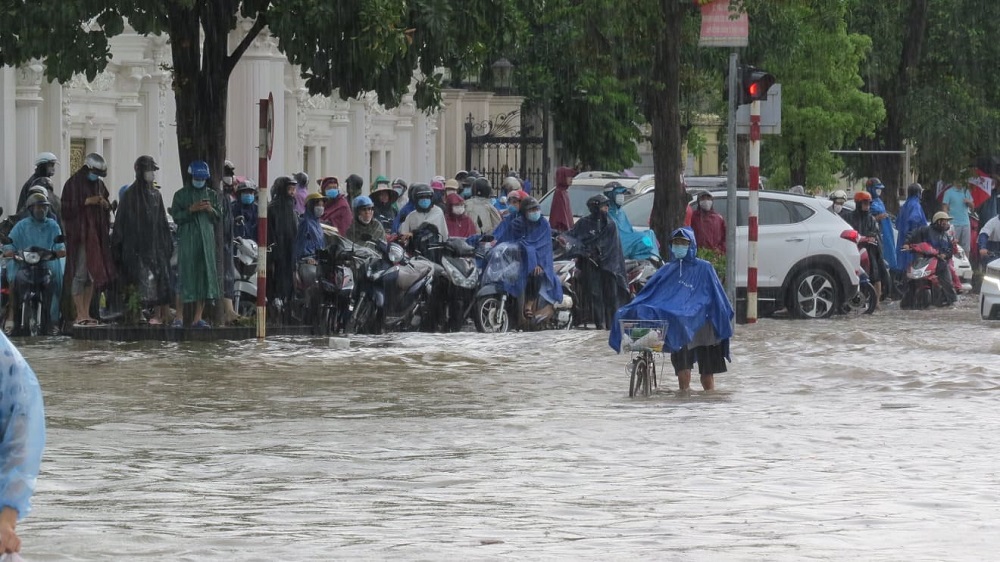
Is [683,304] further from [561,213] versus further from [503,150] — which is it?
[503,150]

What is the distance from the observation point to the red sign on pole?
74.1ft

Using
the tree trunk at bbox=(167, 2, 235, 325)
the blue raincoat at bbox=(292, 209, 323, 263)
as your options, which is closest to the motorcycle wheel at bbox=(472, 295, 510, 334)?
the blue raincoat at bbox=(292, 209, 323, 263)

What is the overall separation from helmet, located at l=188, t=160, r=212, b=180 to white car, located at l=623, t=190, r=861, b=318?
7018 mm

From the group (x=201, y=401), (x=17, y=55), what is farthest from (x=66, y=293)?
(x=201, y=401)

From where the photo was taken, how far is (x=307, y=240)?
21.6 m

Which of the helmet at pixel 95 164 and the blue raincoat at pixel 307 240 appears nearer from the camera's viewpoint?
the helmet at pixel 95 164

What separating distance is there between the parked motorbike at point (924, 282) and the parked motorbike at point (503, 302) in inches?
319

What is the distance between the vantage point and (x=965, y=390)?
16406 mm

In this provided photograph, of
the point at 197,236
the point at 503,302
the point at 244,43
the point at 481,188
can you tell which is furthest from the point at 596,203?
the point at 197,236

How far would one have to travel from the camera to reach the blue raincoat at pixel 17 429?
5.09 metres

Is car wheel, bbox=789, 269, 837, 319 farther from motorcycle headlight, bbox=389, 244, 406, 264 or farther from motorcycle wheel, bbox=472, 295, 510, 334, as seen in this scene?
motorcycle headlight, bbox=389, 244, 406, 264

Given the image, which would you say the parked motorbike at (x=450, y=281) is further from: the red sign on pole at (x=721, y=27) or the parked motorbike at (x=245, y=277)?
the red sign on pole at (x=721, y=27)

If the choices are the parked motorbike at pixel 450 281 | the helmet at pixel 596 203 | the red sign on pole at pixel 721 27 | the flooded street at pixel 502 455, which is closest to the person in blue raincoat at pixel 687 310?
the flooded street at pixel 502 455

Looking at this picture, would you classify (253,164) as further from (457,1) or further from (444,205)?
(457,1)
